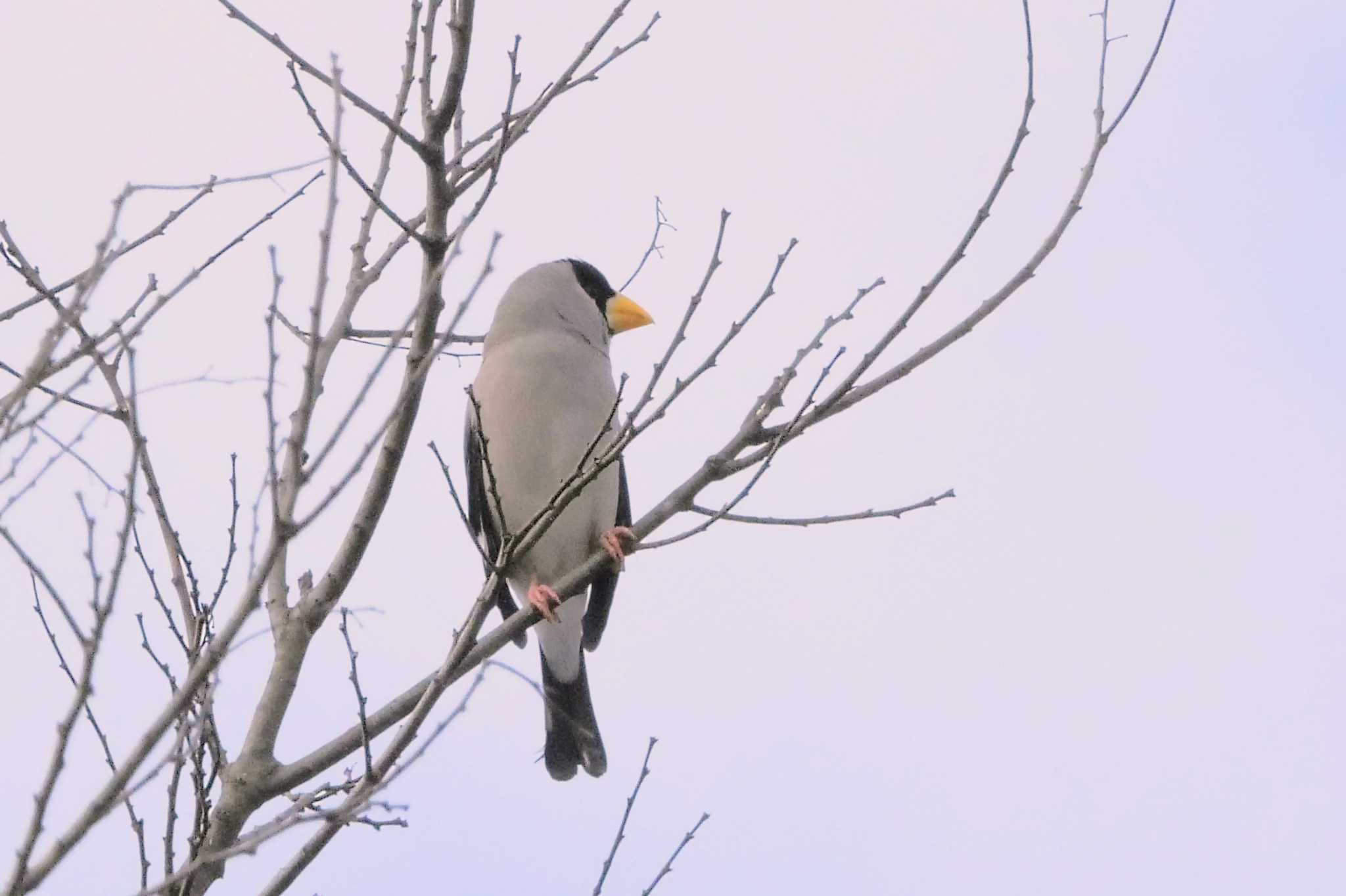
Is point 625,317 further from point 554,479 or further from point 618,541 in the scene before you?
point 618,541

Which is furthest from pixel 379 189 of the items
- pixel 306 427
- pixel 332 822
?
pixel 332 822

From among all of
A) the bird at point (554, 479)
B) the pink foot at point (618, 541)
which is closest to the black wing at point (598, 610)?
the bird at point (554, 479)

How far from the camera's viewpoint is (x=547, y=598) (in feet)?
14.0

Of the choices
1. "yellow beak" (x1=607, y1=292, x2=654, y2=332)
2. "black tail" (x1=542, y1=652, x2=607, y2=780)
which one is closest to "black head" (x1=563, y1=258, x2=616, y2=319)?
"yellow beak" (x1=607, y1=292, x2=654, y2=332)

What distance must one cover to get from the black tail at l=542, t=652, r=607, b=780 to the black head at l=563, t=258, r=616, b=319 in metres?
1.54

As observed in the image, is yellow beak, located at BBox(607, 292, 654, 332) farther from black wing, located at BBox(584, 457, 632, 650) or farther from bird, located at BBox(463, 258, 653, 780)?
black wing, located at BBox(584, 457, 632, 650)

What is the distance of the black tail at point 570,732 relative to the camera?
16.4 feet

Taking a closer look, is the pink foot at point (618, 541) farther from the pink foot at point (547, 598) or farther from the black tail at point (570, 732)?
the black tail at point (570, 732)

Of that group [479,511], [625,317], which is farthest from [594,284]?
[479,511]

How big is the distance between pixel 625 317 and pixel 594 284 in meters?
0.24

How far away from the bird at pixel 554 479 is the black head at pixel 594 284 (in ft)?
1.62

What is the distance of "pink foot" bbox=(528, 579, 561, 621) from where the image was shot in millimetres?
4145

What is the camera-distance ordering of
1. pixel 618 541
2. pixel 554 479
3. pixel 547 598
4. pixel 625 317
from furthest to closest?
1. pixel 625 317
2. pixel 554 479
3. pixel 618 541
4. pixel 547 598

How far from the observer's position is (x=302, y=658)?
349 centimetres
